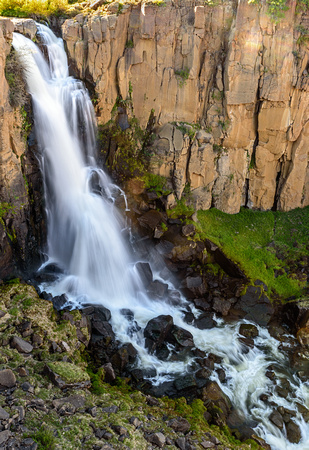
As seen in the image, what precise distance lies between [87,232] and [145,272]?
3.21 metres

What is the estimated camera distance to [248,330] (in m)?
14.5

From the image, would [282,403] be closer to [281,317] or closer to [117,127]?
[281,317]

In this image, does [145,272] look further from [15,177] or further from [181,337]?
[15,177]

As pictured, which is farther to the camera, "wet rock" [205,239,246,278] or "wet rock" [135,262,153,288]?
"wet rock" [205,239,246,278]

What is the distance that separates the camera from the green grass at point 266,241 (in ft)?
54.9

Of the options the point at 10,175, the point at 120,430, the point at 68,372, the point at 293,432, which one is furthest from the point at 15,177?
the point at 293,432

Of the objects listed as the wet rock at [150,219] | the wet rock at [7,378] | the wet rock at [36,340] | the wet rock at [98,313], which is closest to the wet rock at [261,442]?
the wet rock at [98,313]

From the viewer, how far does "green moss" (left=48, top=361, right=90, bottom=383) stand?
8.46m

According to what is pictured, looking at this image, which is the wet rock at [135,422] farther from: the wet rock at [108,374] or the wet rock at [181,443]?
the wet rock at [108,374]

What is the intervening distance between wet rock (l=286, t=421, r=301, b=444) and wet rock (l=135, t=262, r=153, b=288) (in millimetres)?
7469

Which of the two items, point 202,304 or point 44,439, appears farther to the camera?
point 202,304

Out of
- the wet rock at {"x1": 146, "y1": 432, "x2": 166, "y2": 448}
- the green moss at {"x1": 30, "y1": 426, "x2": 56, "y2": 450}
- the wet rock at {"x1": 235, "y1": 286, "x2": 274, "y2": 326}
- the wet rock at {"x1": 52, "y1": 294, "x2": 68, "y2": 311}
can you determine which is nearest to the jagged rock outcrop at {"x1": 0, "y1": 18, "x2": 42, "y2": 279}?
the wet rock at {"x1": 52, "y1": 294, "x2": 68, "y2": 311}

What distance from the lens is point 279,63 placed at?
56.8 ft

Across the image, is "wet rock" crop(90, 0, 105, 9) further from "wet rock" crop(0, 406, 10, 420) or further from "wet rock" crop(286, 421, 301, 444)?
"wet rock" crop(286, 421, 301, 444)
